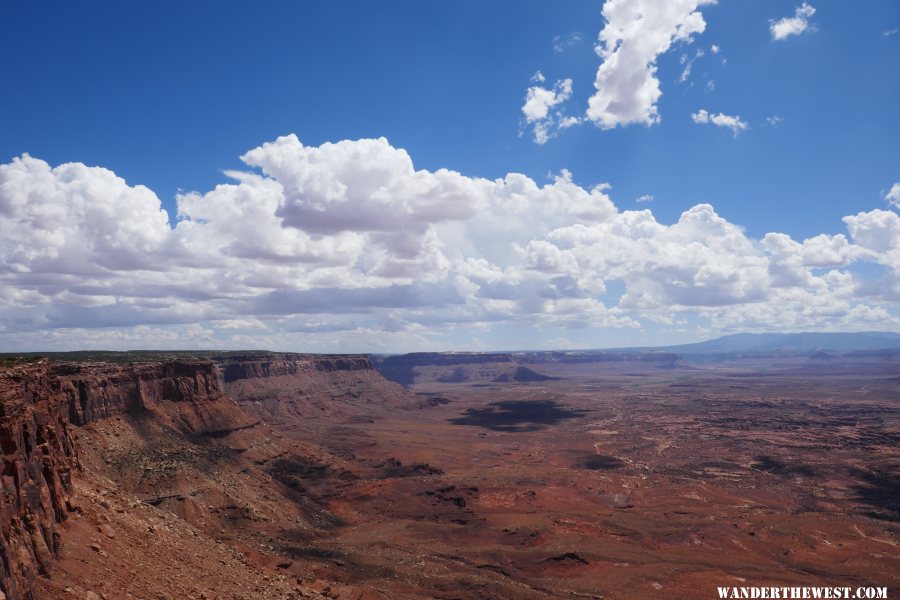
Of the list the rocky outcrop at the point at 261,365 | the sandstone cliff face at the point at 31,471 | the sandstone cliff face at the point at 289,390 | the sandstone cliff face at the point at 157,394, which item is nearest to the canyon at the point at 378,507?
the sandstone cliff face at the point at 31,471

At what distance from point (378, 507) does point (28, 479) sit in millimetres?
53793

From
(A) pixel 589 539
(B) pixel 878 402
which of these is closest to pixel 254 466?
(A) pixel 589 539

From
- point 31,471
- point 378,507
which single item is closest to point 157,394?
point 378,507

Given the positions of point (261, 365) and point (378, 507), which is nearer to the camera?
point (378, 507)

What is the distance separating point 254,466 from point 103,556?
171 feet

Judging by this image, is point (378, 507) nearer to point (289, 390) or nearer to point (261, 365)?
point (261, 365)

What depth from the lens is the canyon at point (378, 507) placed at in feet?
89.9

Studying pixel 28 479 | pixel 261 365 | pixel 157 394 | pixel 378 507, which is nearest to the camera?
pixel 28 479

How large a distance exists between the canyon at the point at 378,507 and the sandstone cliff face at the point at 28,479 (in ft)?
0.35

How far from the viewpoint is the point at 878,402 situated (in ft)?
652

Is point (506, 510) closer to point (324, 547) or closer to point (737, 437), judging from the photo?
point (324, 547)

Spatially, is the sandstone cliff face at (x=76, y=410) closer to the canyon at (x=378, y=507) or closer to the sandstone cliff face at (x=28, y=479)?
the sandstone cliff face at (x=28, y=479)

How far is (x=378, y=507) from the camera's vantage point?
74.1m

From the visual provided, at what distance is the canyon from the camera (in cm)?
2741
